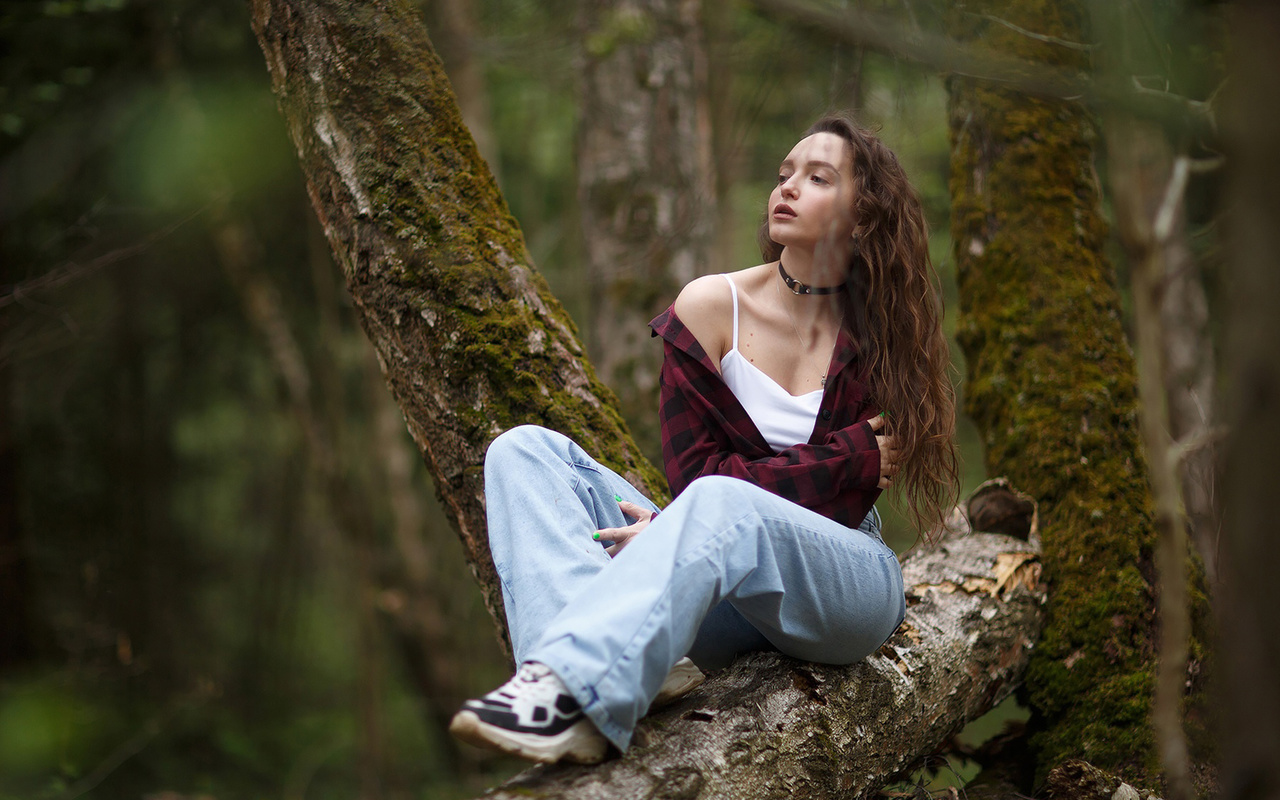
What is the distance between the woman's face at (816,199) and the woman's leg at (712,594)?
78 centimetres

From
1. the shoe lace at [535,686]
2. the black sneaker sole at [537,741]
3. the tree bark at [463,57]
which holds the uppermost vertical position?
the tree bark at [463,57]

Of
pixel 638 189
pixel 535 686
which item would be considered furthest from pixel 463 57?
pixel 535 686

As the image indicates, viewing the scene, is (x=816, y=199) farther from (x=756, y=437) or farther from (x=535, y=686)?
(x=535, y=686)

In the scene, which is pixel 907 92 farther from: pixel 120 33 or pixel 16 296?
pixel 120 33

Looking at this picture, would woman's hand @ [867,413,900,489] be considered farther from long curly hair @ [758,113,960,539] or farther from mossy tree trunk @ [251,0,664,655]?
mossy tree trunk @ [251,0,664,655]

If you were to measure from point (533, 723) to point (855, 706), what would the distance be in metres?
0.94

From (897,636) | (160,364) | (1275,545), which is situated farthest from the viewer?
(160,364)

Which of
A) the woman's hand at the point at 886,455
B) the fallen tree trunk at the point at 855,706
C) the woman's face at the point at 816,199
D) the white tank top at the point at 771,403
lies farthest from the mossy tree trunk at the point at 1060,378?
the white tank top at the point at 771,403

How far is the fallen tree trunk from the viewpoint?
1.70m

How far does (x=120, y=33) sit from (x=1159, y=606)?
5.63 meters

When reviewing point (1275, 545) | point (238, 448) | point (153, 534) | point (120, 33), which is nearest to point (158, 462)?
point (153, 534)

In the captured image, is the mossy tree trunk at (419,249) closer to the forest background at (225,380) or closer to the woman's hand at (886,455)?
the woman's hand at (886,455)

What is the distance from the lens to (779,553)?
1.90m

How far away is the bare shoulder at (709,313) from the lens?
91.0 inches
